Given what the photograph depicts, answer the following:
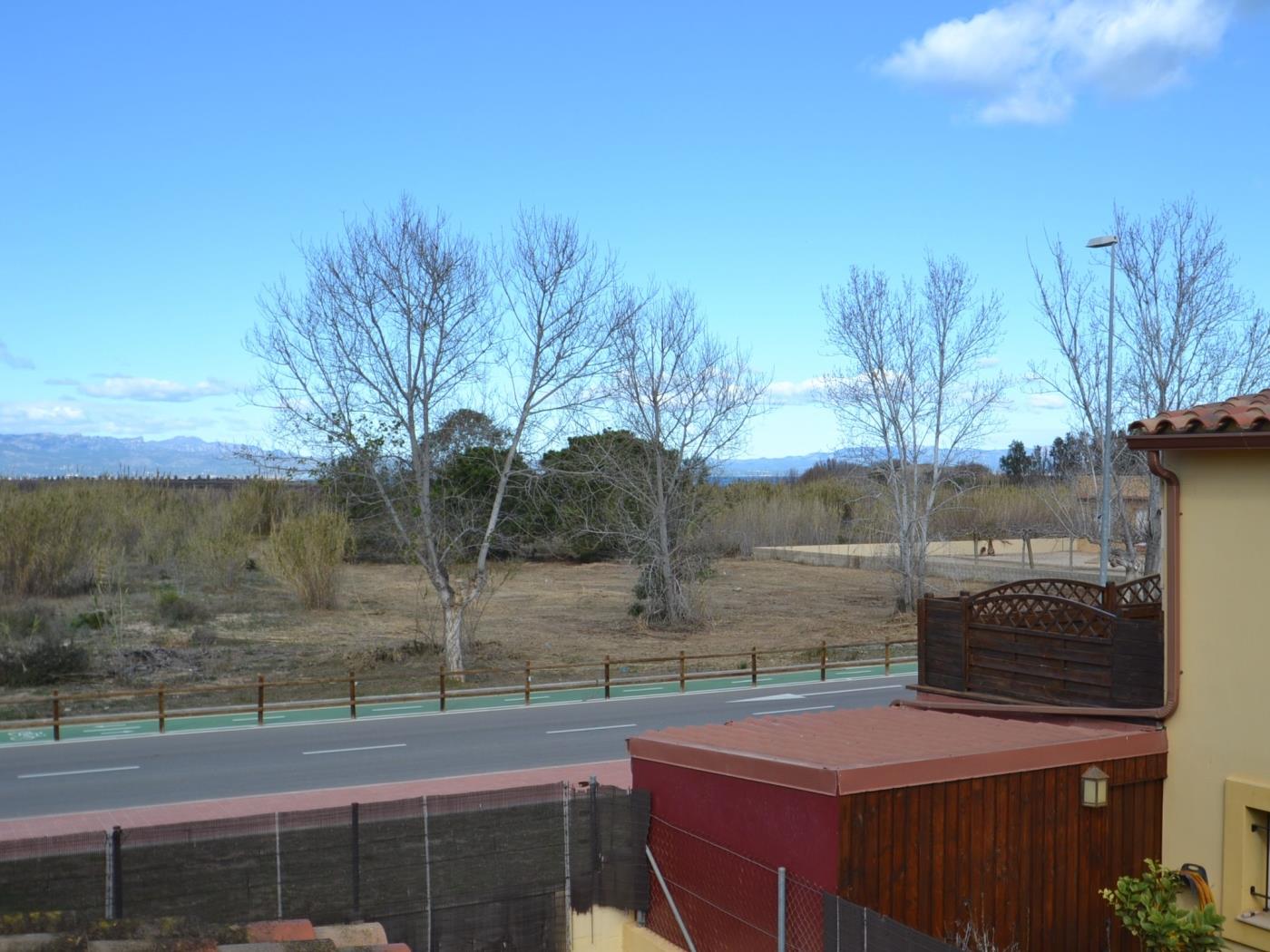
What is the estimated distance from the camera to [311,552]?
39438 millimetres

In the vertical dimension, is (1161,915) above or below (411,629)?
above

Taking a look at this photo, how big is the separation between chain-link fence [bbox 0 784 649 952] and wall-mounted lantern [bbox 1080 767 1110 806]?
361 centimetres

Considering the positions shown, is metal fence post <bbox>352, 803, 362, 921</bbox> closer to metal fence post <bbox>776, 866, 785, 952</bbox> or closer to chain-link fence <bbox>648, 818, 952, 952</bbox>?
chain-link fence <bbox>648, 818, 952, 952</bbox>

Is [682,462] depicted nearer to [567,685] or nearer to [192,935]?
[567,685]

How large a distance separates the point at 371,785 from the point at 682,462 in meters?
23.7

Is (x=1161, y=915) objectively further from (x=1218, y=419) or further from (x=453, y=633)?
(x=453, y=633)

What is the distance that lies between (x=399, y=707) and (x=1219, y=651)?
1799 cm

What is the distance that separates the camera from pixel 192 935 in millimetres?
5789

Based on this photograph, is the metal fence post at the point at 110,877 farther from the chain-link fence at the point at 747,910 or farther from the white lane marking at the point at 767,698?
the white lane marking at the point at 767,698

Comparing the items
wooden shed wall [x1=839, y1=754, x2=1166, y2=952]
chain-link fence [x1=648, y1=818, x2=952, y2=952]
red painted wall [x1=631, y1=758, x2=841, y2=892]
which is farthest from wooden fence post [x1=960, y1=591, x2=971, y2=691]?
chain-link fence [x1=648, y1=818, x2=952, y2=952]

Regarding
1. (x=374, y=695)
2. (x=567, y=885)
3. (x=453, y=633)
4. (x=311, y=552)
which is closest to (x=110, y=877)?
(x=567, y=885)

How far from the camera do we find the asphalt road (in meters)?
16.4

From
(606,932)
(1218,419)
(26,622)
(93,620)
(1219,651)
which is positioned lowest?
(606,932)

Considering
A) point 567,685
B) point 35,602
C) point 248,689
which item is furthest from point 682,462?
point 35,602
